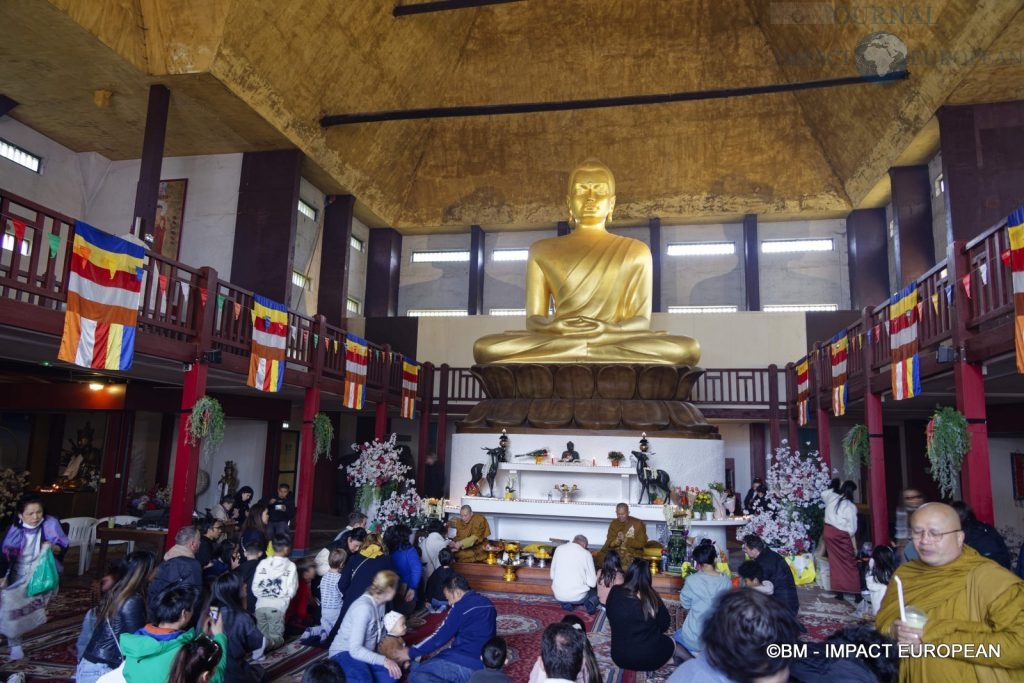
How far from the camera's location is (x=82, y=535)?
27.2 feet

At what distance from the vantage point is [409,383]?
509 inches

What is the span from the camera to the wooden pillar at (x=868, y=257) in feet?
48.0

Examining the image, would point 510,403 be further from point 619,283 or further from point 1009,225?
point 1009,225

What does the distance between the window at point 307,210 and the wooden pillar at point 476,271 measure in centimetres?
387

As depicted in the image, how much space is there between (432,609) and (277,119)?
29.2ft

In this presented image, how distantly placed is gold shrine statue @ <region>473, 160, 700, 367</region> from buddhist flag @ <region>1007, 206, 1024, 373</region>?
451cm

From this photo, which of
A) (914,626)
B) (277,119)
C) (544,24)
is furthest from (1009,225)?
(544,24)

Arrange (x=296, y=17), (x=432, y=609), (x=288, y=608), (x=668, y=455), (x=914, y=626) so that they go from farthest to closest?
(x=296, y=17)
(x=668, y=455)
(x=432, y=609)
(x=288, y=608)
(x=914, y=626)

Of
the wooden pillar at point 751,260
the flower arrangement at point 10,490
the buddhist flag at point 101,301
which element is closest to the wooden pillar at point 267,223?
the flower arrangement at point 10,490

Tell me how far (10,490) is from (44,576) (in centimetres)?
745

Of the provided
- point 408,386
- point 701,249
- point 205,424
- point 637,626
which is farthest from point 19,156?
point 701,249

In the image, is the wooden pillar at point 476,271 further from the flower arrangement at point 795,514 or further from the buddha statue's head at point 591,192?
the flower arrangement at point 795,514

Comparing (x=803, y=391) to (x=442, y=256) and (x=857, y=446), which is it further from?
(x=442, y=256)

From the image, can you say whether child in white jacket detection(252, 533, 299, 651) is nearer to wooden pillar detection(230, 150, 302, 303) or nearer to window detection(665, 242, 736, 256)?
wooden pillar detection(230, 150, 302, 303)
